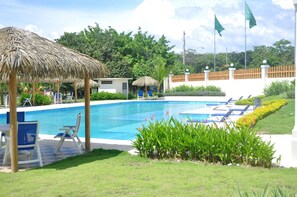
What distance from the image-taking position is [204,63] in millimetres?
69750

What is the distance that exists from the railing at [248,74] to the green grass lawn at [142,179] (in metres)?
25.9

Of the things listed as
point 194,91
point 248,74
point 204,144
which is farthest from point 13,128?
point 194,91

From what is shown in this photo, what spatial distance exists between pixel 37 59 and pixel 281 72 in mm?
26077

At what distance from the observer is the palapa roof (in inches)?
273

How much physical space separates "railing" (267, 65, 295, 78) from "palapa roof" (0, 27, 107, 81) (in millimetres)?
23372

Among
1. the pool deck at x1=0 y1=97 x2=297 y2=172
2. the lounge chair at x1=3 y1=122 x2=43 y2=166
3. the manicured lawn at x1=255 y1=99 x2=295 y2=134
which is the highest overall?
the lounge chair at x1=3 y1=122 x2=43 y2=166

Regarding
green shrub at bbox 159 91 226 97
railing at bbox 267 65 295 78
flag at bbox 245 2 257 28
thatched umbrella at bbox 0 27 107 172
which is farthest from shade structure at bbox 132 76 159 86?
thatched umbrella at bbox 0 27 107 172

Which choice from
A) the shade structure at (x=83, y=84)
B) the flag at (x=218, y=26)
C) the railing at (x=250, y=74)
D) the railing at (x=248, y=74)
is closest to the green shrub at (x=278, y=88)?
the railing at (x=250, y=74)

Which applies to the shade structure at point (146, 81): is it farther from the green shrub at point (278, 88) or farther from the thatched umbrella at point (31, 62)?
the thatched umbrella at point (31, 62)

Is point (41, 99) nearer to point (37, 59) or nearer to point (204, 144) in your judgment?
point (37, 59)

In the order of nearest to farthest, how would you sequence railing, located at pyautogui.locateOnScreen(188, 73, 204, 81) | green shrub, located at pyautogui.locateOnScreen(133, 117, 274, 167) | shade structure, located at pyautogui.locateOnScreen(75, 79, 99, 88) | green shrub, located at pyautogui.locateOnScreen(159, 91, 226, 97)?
green shrub, located at pyautogui.locateOnScreen(133, 117, 274, 167)
shade structure, located at pyautogui.locateOnScreen(75, 79, 99, 88)
green shrub, located at pyautogui.locateOnScreen(159, 91, 226, 97)
railing, located at pyautogui.locateOnScreen(188, 73, 204, 81)

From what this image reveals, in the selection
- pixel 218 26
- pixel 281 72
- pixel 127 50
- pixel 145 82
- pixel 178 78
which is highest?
pixel 218 26

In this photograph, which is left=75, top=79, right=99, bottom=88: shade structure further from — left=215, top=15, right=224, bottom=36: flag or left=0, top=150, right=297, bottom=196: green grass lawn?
left=0, top=150, right=297, bottom=196: green grass lawn

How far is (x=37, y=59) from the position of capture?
23.9 ft
